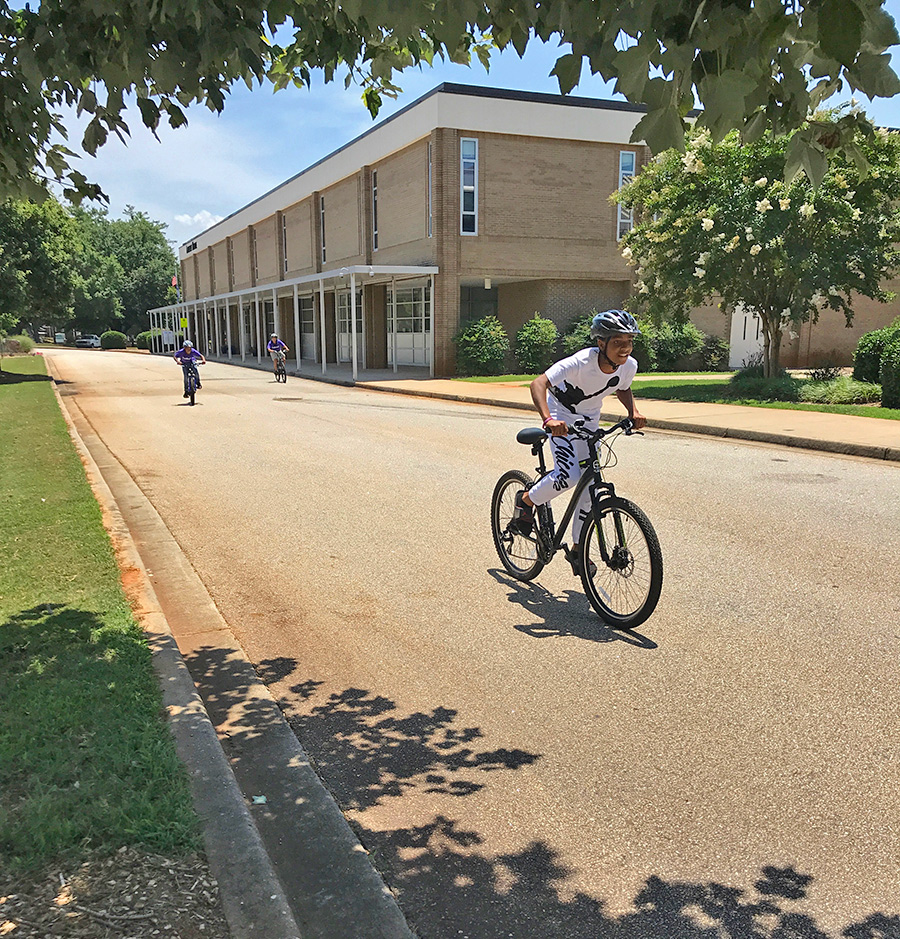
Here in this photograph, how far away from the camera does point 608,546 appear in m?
5.12

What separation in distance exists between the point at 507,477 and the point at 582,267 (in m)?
Result: 27.6

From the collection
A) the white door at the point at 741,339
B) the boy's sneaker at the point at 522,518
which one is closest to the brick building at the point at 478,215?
the white door at the point at 741,339

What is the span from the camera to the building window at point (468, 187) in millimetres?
30125

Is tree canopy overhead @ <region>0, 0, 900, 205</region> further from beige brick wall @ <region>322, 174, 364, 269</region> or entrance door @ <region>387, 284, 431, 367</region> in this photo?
beige brick wall @ <region>322, 174, 364, 269</region>

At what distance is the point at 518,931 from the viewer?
2.57 metres

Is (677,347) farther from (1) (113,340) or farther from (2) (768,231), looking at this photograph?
(1) (113,340)

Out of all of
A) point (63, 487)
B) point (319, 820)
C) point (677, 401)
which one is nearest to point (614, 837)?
point (319, 820)

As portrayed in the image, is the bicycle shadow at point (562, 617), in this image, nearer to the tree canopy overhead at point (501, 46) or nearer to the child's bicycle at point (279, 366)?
the tree canopy overhead at point (501, 46)

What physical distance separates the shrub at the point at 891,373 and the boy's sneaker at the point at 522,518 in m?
12.5

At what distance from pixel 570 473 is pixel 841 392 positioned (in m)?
14.2

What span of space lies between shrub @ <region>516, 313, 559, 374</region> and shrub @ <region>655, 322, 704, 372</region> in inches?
163

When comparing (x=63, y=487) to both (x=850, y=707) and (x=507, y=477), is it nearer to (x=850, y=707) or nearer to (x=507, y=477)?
(x=507, y=477)

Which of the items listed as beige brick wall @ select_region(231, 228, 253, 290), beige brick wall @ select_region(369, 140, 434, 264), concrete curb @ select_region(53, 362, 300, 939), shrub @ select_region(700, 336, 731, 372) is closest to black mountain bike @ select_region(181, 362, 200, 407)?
beige brick wall @ select_region(369, 140, 434, 264)

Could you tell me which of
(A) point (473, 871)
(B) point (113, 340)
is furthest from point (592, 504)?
(B) point (113, 340)
